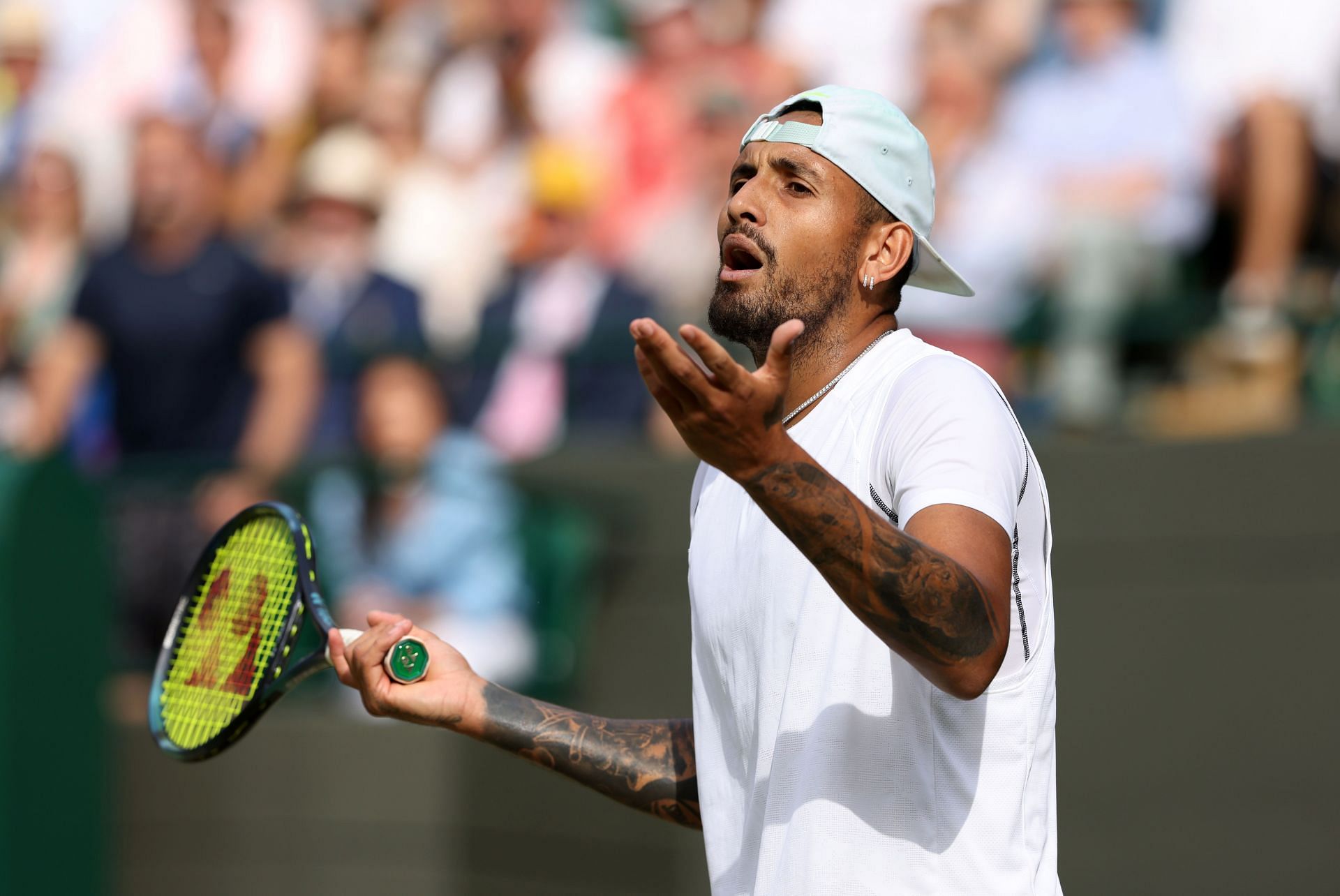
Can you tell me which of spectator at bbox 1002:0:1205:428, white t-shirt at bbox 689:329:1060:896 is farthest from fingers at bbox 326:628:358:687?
spectator at bbox 1002:0:1205:428

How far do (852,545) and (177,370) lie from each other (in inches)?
233

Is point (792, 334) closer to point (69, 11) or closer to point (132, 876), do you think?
point (132, 876)

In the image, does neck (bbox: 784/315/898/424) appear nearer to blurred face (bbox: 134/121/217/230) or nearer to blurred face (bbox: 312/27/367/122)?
blurred face (bbox: 134/121/217/230)

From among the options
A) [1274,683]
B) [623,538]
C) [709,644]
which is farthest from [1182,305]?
[709,644]

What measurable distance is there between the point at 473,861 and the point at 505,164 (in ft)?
11.1

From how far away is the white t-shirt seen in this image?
2.53m

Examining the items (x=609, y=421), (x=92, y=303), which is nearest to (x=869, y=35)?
(x=609, y=421)

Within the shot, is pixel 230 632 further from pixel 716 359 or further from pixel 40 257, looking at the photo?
pixel 40 257

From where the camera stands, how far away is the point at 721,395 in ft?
7.11

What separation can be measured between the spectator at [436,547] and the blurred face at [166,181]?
1.67m

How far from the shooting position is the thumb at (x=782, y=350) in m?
2.19

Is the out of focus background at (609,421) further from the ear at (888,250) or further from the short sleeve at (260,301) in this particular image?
the ear at (888,250)

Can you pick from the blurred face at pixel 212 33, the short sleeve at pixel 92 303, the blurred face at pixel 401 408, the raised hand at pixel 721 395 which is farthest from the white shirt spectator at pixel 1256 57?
the blurred face at pixel 212 33

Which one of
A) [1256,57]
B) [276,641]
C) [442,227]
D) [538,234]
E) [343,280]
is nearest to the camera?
[276,641]
